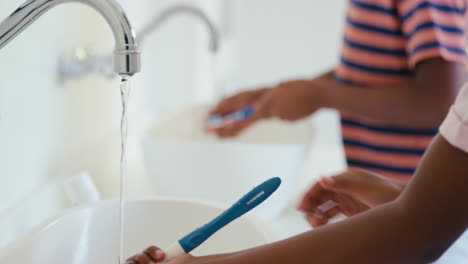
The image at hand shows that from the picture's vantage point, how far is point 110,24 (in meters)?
0.50

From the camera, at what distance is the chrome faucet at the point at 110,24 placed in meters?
0.48

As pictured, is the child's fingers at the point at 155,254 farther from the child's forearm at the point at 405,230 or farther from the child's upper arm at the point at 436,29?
the child's upper arm at the point at 436,29

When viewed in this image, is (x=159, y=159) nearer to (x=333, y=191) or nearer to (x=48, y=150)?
(x=48, y=150)

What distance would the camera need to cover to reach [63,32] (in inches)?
35.0

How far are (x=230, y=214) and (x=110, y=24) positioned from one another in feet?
0.66

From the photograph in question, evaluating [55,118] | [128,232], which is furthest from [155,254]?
[55,118]

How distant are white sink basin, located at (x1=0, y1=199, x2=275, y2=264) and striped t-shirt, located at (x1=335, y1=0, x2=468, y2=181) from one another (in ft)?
1.45

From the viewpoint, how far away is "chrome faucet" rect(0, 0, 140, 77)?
476 mm

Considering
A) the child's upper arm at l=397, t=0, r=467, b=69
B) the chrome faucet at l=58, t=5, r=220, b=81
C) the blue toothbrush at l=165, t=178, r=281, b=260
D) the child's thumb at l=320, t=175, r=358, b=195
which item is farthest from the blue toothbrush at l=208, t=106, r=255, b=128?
the blue toothbrush at l=165, t=178, r=281, b=260

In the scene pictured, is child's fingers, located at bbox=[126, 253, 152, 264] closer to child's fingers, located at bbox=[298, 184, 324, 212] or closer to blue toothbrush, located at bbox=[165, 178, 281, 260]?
blue toothbrush, located at bbox=[165, 178, 281, 260]

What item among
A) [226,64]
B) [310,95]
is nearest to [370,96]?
[310,95]

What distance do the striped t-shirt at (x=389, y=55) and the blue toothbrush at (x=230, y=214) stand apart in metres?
0.46

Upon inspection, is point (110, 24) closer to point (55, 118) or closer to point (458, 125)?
point (458, 125)

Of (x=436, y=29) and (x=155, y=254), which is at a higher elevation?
(x=436, y=29)
